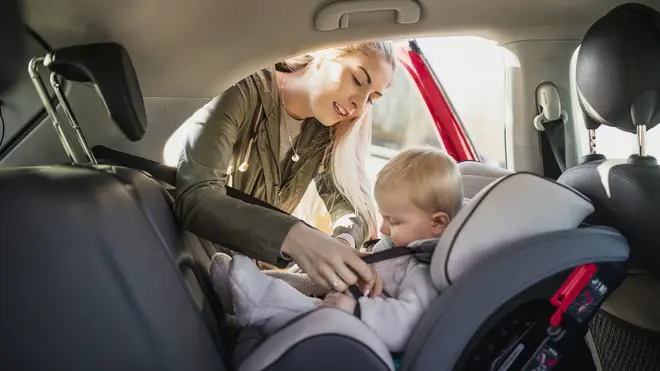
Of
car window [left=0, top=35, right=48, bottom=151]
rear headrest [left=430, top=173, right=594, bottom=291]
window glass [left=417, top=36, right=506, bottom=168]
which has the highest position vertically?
car window [left=0, top=35, right=48, bottom=151]

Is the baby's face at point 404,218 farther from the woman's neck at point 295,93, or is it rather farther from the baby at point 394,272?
the woman's neck at point 295,93

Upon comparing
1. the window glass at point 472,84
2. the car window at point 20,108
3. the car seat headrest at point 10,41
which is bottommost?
the window glass at point 472,84

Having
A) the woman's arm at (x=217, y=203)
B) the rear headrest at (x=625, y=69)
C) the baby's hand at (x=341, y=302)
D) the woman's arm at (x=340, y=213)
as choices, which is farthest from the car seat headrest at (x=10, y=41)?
the rear headrest at (x=625, y=69)

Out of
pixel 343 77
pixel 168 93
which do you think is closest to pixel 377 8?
pixel 343 77

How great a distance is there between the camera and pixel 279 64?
5.42ft

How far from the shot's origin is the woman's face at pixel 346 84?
A: 5.22ft

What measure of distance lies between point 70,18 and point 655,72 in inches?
47.1

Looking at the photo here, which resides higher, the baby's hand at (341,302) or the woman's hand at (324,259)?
the woman's hand at (324,259)

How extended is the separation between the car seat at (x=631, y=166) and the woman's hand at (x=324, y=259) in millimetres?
567

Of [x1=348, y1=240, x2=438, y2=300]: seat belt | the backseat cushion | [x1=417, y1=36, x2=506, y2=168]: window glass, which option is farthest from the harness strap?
[x1=417, y1=36, x2=506, y2=168]: window glass

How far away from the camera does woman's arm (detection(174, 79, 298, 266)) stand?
114cm

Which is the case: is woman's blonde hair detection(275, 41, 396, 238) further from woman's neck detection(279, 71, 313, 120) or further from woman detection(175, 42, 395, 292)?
woman's neck detection(279, 71, 313, 120)

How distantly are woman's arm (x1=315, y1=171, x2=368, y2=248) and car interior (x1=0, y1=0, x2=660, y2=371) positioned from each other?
34cm

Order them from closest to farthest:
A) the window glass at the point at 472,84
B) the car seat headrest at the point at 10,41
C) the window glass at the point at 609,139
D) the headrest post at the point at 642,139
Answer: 1. the car seat headrest at the point at 10,41
2. the headrest post at the point at 642,139
3. the window glass at the point at 609,139
4. the window glass at the point at 472,84
